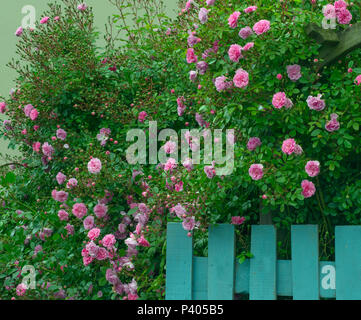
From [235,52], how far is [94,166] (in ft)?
4.03

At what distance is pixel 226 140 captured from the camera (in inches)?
112

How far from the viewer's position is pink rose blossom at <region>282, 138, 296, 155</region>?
254 centimetres

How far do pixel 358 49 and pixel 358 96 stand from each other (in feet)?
1.41

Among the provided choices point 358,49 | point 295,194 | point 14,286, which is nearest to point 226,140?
point 295,194

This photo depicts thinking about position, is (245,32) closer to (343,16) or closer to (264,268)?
(343,16)

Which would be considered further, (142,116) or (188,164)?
(142,116)

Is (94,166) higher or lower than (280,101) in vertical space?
lower

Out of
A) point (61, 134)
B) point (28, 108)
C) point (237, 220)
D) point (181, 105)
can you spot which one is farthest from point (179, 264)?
point (28, 108)

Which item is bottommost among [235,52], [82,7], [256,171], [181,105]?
[256,171]

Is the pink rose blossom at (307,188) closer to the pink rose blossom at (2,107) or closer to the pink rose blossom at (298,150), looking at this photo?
the pink rose blossom at (298,150)

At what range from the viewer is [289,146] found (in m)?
2.55

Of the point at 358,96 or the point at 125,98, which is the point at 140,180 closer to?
the point at 125,98

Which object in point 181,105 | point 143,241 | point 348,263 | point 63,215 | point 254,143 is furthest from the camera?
point 181,105

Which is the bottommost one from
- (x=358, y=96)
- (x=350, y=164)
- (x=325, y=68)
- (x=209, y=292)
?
(x=209, y=292)
